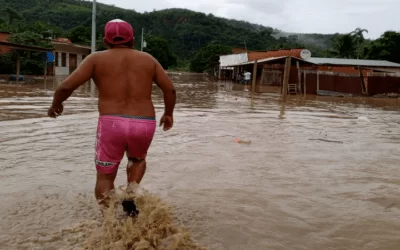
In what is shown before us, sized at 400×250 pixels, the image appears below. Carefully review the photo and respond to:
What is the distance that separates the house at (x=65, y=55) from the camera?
37.3 metres

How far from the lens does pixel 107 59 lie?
310cm

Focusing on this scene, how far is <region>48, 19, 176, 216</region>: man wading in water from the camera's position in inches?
121

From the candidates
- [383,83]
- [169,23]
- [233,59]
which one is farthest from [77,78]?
[169,23]

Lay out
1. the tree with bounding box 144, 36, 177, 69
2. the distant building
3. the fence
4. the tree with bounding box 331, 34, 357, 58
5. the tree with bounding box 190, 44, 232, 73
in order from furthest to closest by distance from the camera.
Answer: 1. the tree with bounding box 144, 36, 177, 69
2. the tree with bounding box 190, 44, 232, 73
3. the tree with bounding box 331, 34, 357, 58
4. the distant building
5. the fence

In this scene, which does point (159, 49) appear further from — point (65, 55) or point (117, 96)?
point (117, 96)

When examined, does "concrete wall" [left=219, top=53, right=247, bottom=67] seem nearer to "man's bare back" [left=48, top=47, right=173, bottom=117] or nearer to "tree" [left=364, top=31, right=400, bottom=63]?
"tree" [left=364, top=31, right=400, bottom=63]

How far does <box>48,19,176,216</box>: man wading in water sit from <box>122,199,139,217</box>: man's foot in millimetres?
10

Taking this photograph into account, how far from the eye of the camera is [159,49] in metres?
74.3

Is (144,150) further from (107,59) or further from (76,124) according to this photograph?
(76,124)

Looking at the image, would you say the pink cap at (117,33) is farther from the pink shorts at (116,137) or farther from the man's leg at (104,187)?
the man's leg at (104,187)

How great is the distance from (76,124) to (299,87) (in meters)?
18.8

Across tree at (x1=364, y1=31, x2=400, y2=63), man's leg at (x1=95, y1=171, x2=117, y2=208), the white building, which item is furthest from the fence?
man's leg at (x1=95, y1=171, x2=117, y2=208)

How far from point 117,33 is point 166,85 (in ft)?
1.78

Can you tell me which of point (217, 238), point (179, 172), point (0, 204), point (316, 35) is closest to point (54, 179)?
point (0, 204)
